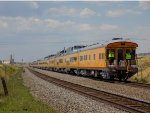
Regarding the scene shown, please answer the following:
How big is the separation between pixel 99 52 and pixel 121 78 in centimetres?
280

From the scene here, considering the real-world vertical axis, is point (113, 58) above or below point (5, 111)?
above

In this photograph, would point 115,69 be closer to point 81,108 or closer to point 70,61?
point 81,108

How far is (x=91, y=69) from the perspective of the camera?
1399 inches

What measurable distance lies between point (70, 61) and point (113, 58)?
2104 cm

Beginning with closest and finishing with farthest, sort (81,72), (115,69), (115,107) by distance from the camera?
(115,107), (115,69), (81,72)

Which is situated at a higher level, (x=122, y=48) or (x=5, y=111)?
(x=122, y=48)

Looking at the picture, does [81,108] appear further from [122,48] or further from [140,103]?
[122,48]

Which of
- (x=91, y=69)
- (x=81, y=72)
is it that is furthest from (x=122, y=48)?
(x=81, y=72)

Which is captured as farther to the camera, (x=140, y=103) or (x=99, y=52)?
(x=99, y=52)

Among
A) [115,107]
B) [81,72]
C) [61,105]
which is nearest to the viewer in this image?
[115,107]

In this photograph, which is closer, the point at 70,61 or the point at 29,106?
the point at 29,106

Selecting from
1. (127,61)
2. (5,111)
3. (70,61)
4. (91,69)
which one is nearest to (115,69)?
→ (127,61)

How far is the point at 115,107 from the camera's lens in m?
15.0

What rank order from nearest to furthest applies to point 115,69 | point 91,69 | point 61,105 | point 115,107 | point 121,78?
point 115,107 → point 61,105 → point 115,69 → point 121,78 → point 91,69
